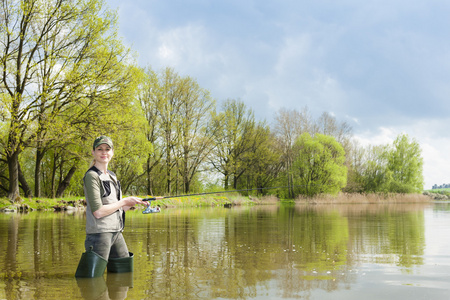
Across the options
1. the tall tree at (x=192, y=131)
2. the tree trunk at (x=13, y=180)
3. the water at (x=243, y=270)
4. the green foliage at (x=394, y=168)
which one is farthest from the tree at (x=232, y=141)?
the water at (x=243, y=270)

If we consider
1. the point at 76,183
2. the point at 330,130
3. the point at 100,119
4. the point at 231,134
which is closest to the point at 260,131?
the point at 231,134

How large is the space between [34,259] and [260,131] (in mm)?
47551

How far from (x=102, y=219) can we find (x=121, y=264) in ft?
2.13

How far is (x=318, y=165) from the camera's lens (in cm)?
5141

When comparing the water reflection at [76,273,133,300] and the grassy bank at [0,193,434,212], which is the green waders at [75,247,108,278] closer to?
the water reflection at [76,273,133,300]

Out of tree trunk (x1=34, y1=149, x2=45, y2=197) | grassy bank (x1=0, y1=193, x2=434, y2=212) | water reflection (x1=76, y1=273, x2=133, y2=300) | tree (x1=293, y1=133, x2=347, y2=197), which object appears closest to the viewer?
water reflection (x1=76, y1=273, x2=133, y2=300)

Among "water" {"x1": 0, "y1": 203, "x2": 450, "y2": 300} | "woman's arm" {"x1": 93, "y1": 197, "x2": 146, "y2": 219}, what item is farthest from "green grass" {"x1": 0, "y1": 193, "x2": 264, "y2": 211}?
"woman's arm" {"x1": 93, "y1": 197, "x2": 146, "y2": 219}

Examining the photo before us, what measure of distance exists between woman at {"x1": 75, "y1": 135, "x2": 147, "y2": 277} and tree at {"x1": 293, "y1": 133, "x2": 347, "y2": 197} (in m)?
45.4

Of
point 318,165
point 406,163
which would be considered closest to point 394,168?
point 406,163

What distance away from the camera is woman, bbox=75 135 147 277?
4779 mm

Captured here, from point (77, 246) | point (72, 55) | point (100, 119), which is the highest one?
point (72, 55)

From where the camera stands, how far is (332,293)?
4152mm

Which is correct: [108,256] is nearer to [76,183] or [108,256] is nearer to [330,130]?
[76,183]

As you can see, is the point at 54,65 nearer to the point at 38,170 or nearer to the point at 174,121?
the point at 38,170
